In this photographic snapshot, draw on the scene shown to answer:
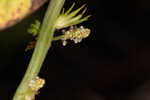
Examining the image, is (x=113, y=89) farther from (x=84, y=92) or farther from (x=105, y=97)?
(x=84, y=92)

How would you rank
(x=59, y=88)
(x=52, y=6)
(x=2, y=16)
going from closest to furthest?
→ (x=2, y=16) < (x=52, y=6) < (x=59, y=88)

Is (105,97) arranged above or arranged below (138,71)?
below

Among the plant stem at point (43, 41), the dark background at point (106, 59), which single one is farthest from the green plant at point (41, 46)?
the dark background at point (106, 59)

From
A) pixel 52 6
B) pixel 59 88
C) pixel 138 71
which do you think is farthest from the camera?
pixel 138 71

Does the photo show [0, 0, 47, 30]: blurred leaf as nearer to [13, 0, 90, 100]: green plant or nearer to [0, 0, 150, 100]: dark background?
[13, 0, 90, 100]: green plant

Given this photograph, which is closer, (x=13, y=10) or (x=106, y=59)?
(x=13, y=10)

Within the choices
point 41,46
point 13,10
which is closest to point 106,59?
point 41,46

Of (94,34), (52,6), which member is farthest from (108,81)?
(52,6)

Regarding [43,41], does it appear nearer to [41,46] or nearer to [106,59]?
[41,46]
